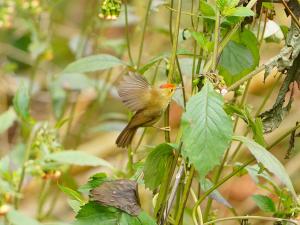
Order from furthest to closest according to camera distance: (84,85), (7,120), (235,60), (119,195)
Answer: (84,85) → (7,120) → (235,60) → (119,195)

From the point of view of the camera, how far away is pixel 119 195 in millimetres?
1045

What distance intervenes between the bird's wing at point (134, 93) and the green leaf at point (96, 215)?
16 cm

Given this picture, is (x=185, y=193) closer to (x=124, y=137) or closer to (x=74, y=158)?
(x=124, y=137)

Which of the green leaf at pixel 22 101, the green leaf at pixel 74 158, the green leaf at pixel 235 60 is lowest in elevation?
the green leaf at pixel 74 158

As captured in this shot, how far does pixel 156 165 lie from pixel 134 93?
4.7 inches

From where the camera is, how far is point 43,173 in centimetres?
164

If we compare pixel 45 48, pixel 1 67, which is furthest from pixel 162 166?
pixel 1 67

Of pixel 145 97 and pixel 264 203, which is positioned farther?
pixel 264 203

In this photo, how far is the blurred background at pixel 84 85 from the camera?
233cm

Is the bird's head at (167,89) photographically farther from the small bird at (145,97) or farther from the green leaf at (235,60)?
the green leaf at (235,60)

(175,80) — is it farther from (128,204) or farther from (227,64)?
(128,204)

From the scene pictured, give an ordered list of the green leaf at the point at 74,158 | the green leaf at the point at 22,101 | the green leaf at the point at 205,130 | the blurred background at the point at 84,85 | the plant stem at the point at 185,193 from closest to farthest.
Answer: the green leaf at the point at 205,130 → the plant stem at the point at 185,193 → the green leaf at the point at 74,158 → the green leaf at the point at 22,101 → the blurred background at the point at 84,85

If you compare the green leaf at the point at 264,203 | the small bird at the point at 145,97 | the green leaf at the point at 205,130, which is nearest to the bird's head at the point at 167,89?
the small bird at the point at 145,97

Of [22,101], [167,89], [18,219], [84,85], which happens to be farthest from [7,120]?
[167,89]
